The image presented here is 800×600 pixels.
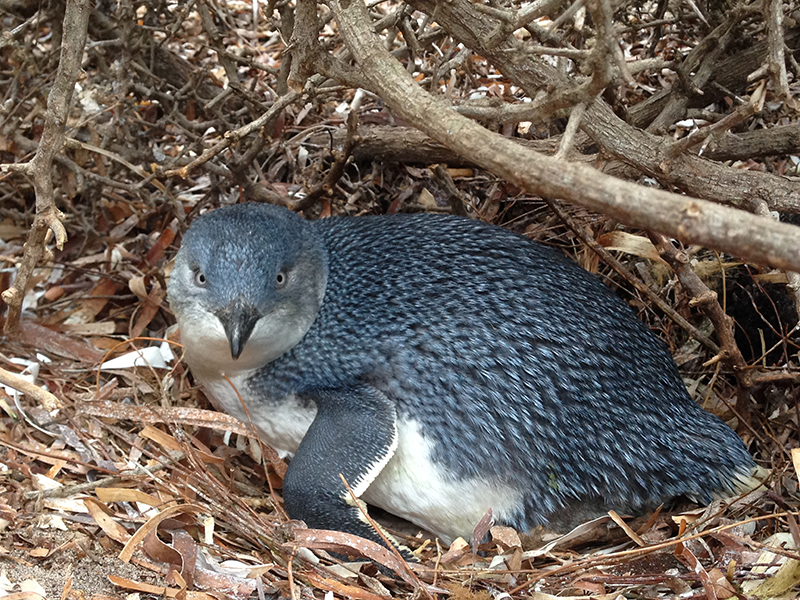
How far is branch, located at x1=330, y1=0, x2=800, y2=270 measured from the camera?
1600 millimetres

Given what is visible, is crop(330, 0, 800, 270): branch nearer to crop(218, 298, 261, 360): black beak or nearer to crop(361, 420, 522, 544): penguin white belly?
crop(218, 298, 261, 360): black beak

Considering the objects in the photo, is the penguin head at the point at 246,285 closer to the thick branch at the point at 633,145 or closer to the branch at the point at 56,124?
the branch at the point at 56,124

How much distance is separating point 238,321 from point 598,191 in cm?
148

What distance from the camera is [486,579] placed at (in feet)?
8.53

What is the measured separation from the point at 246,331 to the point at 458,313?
790 mm

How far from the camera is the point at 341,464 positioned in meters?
2.84

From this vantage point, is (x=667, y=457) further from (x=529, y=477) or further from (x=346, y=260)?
(x=346, y=260)

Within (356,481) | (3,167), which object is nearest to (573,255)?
(356,481)

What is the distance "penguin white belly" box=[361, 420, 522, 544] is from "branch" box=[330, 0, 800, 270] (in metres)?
1.22

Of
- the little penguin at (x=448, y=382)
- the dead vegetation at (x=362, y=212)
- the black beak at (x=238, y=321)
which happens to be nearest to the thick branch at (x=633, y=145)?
the dead vegetation at (x=362, y=212)

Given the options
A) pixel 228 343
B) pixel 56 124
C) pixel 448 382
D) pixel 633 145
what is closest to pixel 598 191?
pixel 633 145

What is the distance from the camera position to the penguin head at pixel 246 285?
2.85 meters

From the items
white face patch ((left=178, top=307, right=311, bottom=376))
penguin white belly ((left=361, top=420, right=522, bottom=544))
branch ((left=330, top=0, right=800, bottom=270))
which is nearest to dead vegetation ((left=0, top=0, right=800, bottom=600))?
branch ((left=330, top=0, right=800, bottom=270))

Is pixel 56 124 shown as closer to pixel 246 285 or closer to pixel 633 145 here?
pixel 246 285
